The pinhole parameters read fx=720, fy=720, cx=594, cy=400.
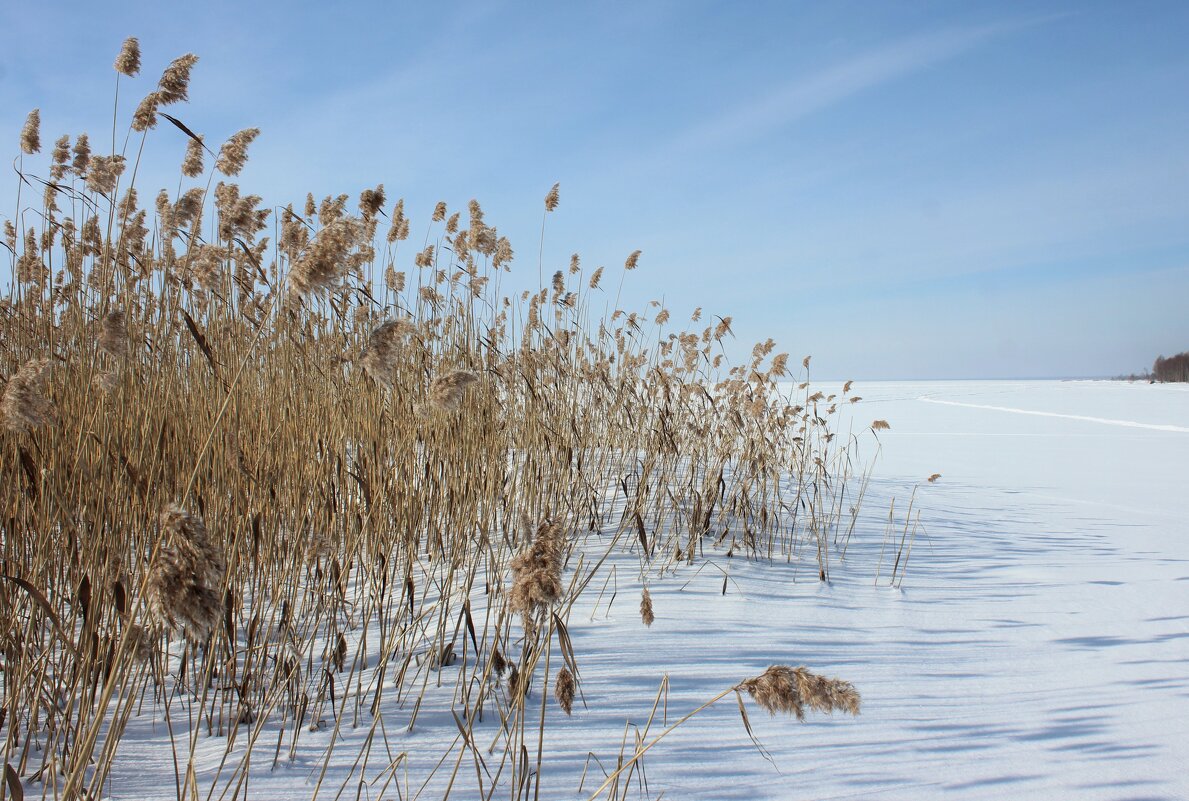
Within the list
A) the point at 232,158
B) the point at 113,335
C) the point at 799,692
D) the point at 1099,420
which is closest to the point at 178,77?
the point at 232,158

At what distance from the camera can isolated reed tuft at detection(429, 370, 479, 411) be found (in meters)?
1.01

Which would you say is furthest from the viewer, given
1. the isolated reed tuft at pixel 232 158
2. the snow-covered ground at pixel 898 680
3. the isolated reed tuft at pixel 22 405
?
the isolated reed tuft at pixel 232 158

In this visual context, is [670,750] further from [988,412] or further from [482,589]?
[988,412]

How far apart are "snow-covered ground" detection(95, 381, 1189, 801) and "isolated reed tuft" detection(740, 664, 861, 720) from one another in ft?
1.72

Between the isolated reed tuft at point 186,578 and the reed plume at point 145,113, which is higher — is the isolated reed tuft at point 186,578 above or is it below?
below

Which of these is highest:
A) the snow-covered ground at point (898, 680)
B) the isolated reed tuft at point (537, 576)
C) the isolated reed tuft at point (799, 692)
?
the isolated reed tuft at point (537, 576)

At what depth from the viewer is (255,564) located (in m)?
1.48

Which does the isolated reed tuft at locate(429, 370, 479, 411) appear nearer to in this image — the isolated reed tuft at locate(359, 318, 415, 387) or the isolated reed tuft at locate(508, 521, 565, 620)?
the isolated reed tuft at locate(359, 318, 415, 387)

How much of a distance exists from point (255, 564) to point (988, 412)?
42.8 feet

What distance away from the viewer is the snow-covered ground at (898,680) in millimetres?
1274

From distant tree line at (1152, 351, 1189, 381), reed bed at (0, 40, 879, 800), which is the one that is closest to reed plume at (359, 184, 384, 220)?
reed bed at (0, 40, 879, 800)

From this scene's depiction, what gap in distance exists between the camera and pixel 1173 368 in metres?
27.9

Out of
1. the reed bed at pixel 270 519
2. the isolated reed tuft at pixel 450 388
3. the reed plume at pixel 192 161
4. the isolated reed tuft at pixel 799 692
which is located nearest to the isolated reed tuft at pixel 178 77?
the reed bed at pixel 270 519

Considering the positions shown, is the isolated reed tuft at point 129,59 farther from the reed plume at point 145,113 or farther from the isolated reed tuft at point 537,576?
the isolated reed tuft at point 537,576
